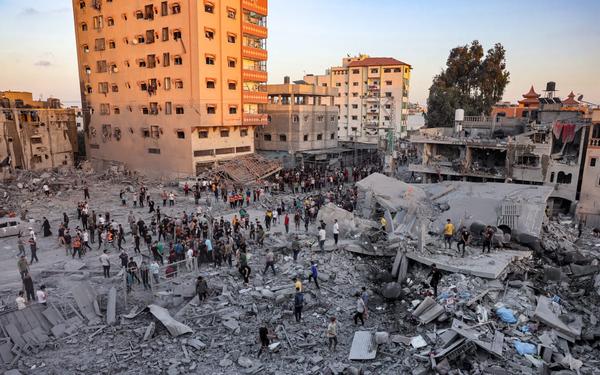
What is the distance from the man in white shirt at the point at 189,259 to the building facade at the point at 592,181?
28.1 m

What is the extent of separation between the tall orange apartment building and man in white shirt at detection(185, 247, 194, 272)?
71.1 feet

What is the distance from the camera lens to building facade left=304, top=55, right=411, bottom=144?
73.5 m

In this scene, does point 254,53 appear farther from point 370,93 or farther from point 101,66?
point 370,93

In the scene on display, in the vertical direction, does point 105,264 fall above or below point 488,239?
below

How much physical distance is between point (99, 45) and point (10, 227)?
27278 millimetres

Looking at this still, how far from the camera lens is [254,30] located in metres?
39.9

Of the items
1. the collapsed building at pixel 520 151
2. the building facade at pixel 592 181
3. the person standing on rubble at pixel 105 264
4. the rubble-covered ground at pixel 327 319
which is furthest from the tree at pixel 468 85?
the person standing on rubble at pixel 105 264

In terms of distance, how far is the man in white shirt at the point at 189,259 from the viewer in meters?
16.2

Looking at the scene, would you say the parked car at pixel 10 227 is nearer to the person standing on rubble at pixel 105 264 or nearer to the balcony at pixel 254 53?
the person standing on rubble at pixel 105 264

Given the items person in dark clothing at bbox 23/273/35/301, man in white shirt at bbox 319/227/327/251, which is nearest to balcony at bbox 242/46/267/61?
man in white shirt at bbox 319/227/327/251

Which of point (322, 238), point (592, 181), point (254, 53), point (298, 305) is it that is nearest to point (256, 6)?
point (254, 53)

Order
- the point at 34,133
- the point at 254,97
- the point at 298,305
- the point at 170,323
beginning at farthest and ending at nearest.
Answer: the point at 34,133 → the point at 254,97 → the point at 298,305 → the point at 170,323

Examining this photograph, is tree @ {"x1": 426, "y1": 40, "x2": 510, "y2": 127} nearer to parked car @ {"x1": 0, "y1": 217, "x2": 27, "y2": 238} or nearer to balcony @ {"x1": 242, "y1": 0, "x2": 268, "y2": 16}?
balcony @ {"x1": 242, "y1": 0, "x2": 268, "y2": 16}

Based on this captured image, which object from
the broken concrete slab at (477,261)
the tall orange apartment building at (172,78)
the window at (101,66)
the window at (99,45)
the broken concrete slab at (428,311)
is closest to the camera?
the broken concrete slab at (428,311)
